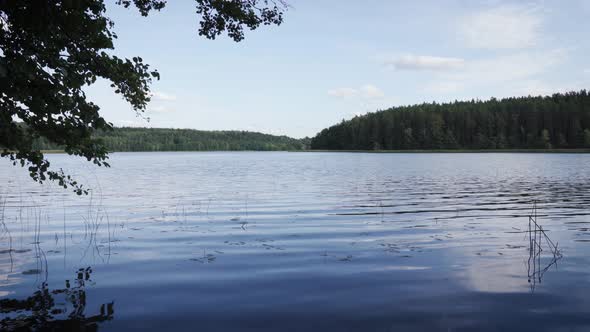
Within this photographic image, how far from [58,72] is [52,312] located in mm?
4507

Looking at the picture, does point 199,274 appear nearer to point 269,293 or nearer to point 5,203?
point 269,293

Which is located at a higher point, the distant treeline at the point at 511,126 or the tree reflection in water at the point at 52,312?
the distant treeline at the point at 511,126

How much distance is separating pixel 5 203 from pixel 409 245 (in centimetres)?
2353

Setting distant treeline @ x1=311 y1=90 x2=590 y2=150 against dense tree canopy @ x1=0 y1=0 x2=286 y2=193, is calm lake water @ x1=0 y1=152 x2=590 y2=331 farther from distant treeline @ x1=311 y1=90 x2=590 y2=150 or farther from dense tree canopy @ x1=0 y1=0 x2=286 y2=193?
distant treeline @ x1=311 y1=90 x2=590 y2=150

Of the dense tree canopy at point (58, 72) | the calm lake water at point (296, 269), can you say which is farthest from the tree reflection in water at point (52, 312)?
the dense tree canopy at point (58, 72)

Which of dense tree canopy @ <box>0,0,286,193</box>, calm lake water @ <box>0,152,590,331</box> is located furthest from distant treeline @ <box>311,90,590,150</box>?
dense tree canopy @ <box>0,0,286,193</box>

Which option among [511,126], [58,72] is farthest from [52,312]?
[511,126]

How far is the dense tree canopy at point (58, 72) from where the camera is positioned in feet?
28.6

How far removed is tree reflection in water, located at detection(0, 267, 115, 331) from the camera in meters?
7.24

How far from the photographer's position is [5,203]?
26922 millimetres

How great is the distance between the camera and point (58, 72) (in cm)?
927

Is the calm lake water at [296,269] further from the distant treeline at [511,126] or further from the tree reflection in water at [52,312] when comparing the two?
the distant treeline at [511,126]

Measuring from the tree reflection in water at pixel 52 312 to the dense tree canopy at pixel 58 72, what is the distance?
2976 millimetres

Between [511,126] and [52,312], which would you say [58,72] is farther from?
[511,126]
